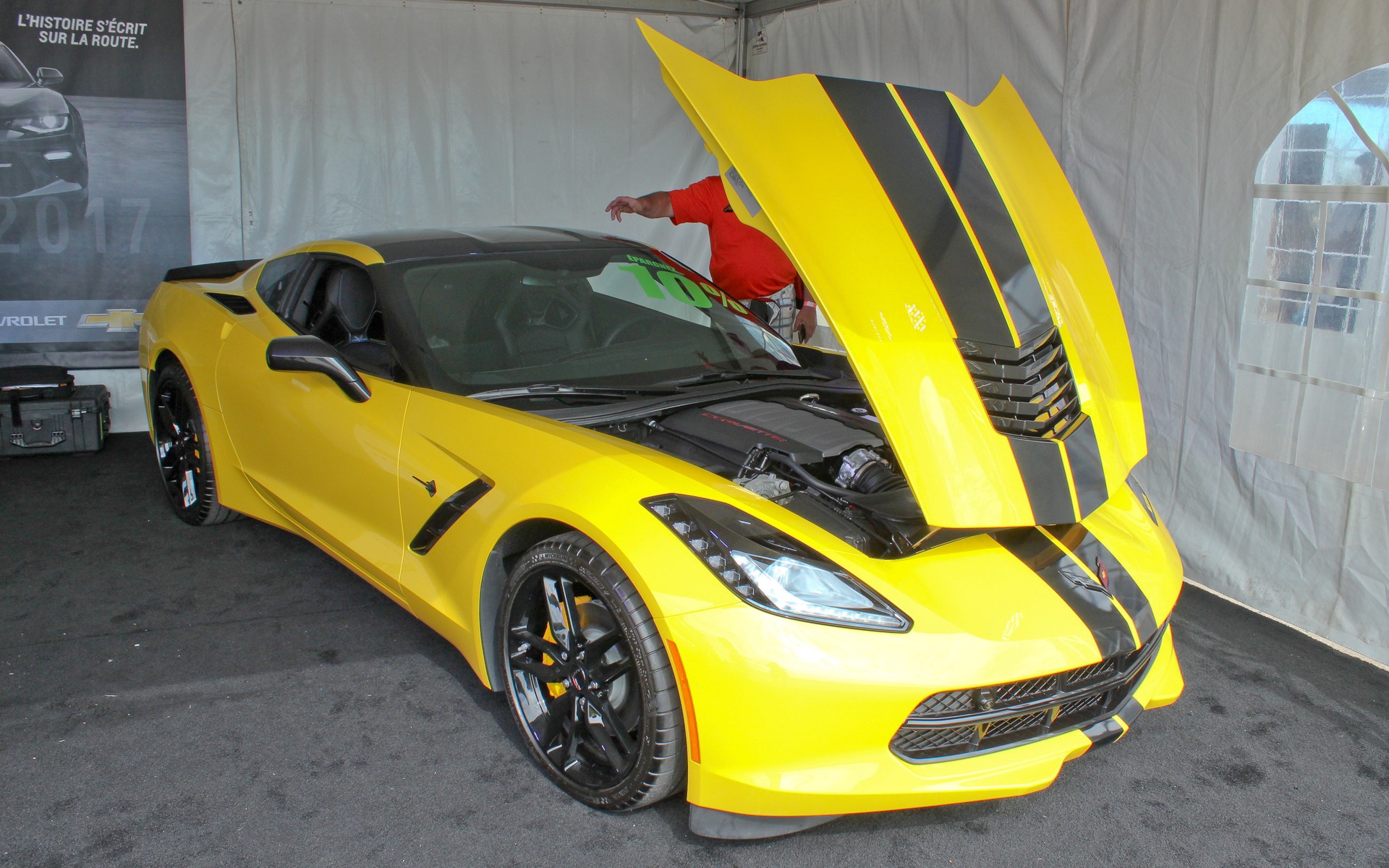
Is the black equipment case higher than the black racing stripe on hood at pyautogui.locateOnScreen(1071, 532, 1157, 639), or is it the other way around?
the black racing stripe on hood at pyautogui.locateOnScreen(1071, 532, 1157, 639)

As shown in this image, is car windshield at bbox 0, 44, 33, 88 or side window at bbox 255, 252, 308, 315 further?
car windshield at bbox 0, 44, 33, 88

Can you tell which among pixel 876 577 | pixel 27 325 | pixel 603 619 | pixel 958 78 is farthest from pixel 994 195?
pixel 27 325

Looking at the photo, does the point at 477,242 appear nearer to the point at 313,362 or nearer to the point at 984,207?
the point at 313,362

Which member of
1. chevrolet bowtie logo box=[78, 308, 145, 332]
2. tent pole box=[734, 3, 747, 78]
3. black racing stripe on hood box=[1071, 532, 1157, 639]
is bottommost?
chevrolet bowtie logo box=[78, 308, 145, 332]

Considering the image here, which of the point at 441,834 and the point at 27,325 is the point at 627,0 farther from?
the point at 441,834

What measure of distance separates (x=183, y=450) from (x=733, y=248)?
8.37 feet

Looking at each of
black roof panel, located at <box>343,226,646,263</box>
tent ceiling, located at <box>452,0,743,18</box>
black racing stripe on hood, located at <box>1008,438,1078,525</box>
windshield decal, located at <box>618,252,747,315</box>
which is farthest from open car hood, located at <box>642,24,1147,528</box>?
tent ceiling, located at <box>452,0,743,18</box>

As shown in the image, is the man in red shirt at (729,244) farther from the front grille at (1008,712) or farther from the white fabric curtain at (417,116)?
the front grille at (1008,712)

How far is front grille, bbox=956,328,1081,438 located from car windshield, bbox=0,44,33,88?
5.37 meters

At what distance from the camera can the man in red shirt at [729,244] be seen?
4.72 metres

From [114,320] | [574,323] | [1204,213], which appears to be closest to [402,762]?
[574,323]

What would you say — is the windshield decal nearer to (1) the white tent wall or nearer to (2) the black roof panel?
(2) the black roof panel

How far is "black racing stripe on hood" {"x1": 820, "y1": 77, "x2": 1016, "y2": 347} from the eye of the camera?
89.0 inches

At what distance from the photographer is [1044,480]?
2135 millimetres
